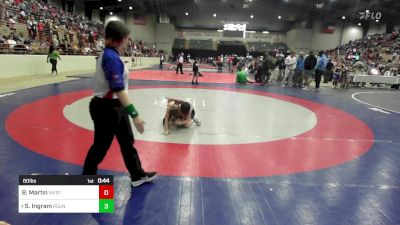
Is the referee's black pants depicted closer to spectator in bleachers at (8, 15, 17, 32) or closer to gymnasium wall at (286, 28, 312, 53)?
spectator in bleachers at (8, 15, 17, 32)

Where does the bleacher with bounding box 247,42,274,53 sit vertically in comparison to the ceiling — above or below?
below

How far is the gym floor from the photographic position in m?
2.68

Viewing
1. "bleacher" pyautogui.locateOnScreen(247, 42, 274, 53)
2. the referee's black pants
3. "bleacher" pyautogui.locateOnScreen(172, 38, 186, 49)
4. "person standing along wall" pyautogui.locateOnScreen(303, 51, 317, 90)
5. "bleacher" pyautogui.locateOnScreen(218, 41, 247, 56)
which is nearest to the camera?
the referee's black pants

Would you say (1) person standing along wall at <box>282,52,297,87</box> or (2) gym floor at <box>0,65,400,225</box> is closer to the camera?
(2) gym floor at <box>0,65,400,225</box>

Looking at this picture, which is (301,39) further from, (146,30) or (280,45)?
(146,30)

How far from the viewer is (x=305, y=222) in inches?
102

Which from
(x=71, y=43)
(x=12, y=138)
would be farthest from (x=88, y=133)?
(x=71, y=43)

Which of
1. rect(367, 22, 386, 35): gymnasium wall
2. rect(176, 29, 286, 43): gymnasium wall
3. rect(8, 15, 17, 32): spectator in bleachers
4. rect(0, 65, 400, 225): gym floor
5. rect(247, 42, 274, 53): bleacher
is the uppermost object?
rect(367, 22, 386, 35): gymnasium wall

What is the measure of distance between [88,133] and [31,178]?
327cm

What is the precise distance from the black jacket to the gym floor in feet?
20.4

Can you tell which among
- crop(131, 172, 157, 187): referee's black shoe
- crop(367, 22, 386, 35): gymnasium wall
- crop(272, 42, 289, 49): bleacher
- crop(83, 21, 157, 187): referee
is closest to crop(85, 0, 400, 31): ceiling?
crop(272, 42, 289, 49): bleacher

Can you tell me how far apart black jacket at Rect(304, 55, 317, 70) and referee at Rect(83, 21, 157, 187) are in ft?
38.4

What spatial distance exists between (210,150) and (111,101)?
6.93 ft

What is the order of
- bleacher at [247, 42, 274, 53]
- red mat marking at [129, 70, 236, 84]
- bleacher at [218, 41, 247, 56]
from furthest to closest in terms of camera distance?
bleacher at [218, 41, 247, 56], bleacher at [247, 42, 274, 53], red mat marking at [129, 70, 236, 84]
